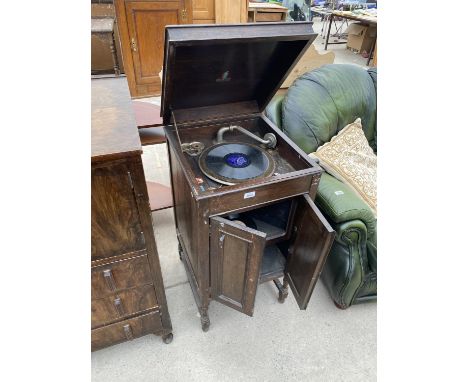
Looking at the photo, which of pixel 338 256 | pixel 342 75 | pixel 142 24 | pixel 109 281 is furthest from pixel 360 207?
pixel 142 24

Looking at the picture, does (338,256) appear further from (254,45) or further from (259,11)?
(259,11)

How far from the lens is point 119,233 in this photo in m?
0.93

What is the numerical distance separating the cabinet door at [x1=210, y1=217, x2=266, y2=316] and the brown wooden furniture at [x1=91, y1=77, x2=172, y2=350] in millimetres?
226

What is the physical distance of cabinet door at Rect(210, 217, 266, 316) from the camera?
1.02 metres

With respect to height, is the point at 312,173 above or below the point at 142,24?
below

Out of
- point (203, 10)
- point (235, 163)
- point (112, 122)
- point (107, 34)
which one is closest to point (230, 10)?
point (203, 10)

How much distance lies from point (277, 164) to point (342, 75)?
3.19ft

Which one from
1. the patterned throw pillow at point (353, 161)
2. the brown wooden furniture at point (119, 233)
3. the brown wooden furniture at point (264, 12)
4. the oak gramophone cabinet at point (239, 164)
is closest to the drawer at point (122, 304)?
the brown wooden furniture at point (119, 233)

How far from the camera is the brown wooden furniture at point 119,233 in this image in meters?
0.79

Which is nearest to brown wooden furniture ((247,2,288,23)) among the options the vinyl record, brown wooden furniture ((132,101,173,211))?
brown wooden furniture ((132,101,173,211))

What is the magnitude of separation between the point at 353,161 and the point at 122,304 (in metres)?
1.36

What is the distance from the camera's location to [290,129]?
1.62 metres

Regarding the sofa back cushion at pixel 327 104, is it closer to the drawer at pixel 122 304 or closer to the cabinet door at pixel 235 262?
the cabinet door at pixel 235 262

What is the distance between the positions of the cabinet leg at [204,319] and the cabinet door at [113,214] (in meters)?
0.57
